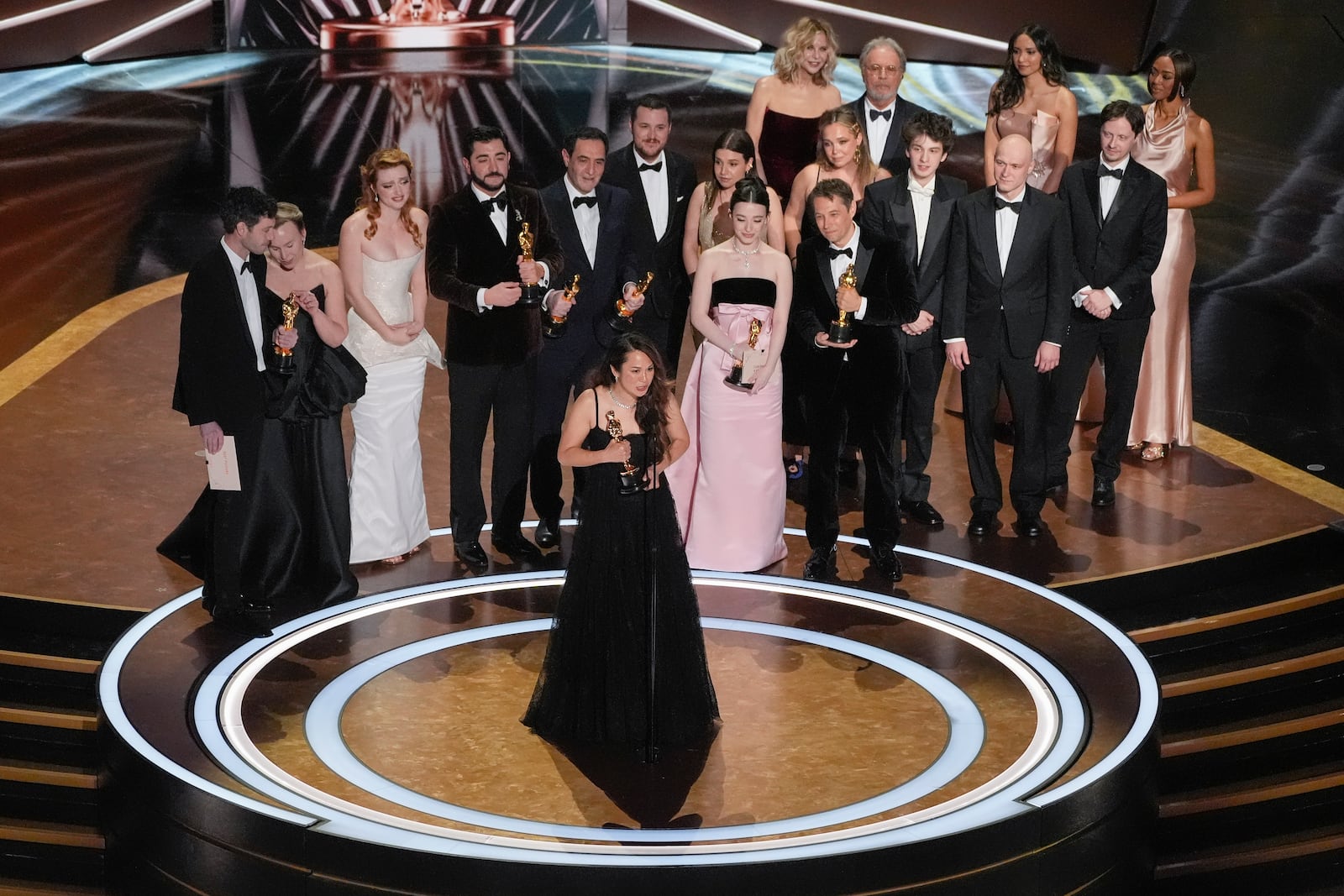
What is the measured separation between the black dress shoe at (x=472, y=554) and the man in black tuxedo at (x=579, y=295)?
304 mm

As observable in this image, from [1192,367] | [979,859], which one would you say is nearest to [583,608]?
[979,859]

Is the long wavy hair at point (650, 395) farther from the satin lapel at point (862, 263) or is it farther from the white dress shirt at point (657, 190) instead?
the white dress shirt at point (657, 190)

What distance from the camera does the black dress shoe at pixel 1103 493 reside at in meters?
7.39

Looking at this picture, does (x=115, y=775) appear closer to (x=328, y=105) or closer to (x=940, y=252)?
(x=940, y=252)

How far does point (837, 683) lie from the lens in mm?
5746

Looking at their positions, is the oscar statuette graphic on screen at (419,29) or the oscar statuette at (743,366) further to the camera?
the oscar statuette graphic on screen at (419,29)

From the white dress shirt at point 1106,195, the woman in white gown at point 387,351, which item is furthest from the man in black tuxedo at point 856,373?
the woman in white gown at point 387,351

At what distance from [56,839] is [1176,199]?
532 centimetres

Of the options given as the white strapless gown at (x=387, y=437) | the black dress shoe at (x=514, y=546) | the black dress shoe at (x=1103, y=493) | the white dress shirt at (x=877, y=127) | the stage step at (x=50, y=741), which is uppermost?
the white dress shirt at (x=877, y=127)

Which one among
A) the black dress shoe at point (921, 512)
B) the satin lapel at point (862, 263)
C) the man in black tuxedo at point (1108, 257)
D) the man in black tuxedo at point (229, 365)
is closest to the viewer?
the man in black tuxedo at point (229, 365)

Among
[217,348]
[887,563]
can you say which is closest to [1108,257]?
[887,563]

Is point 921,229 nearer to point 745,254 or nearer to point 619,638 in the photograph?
point 745,254

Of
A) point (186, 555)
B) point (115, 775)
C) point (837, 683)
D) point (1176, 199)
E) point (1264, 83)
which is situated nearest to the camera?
point (115, 775)

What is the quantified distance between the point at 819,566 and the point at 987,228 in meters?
1.48
